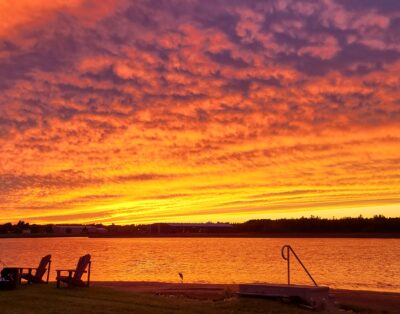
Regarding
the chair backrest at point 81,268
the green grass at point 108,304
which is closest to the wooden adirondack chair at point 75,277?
the chair backrest at point 81,268

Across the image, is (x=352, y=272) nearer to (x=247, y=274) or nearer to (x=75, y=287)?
(x=247, y=274)

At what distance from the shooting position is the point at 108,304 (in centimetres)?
1560

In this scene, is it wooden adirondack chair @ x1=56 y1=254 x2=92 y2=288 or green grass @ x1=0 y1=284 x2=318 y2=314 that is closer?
green grass @ x1=0 y1=284 x2=318 y2=314

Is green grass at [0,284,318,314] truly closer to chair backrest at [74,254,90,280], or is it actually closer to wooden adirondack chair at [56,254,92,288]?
wooden adirondack chair at [56,254,92,288]

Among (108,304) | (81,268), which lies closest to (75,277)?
(81,268)

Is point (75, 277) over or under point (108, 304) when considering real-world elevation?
over

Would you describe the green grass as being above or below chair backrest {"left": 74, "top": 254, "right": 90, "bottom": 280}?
below

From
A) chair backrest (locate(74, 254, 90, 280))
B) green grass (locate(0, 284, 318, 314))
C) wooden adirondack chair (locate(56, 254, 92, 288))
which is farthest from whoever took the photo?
chair backrest (locate(74, 254, 90, 280))

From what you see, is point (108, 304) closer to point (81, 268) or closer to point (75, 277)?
point (75, 277)

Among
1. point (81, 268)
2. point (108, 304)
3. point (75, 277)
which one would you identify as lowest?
point (108, 304)

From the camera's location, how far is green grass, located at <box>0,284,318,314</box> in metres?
14.4

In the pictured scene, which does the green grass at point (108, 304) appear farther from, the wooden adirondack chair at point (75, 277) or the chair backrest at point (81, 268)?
the chair backrest at point (81, 268)

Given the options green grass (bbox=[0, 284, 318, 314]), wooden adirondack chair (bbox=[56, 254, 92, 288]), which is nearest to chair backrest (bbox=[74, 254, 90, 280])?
wooden adirondack chair (bbox=[56, 254, 92, 288])

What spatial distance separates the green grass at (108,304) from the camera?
14.4 metres
